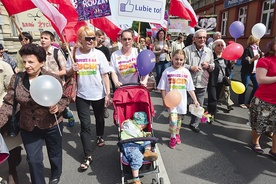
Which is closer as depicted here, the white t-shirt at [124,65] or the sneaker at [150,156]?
the sneaker at [150,156]

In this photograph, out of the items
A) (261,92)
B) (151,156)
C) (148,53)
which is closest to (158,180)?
(151,156)

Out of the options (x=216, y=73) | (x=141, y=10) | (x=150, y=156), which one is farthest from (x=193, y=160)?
(x=141, y=10)

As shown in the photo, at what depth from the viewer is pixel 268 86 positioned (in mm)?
3469

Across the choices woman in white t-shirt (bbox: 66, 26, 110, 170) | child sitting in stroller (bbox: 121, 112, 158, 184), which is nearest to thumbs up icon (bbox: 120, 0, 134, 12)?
woman in white t-shirt (bbox: 66, 26, 110, 170)

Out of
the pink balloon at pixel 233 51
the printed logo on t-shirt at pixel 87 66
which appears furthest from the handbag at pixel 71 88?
the pink balloon at pixel 233 51

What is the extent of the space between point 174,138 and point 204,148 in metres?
0.55

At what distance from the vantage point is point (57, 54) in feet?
12.4

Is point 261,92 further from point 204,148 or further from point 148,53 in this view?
point 148,53

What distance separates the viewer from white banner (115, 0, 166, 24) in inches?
159

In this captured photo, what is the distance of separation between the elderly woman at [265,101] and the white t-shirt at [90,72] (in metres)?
2.40

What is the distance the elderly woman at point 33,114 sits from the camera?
234 centimetres

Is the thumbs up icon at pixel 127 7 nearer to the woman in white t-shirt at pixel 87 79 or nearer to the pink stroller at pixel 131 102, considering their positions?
the woman in white t-shirt at pixel 87 79

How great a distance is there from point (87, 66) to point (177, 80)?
1572 millimetres

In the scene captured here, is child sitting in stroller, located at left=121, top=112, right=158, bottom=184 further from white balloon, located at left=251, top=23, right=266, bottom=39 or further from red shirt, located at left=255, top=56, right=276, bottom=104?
white balloon, located at left=251, top=23, right=266, bottom=39
